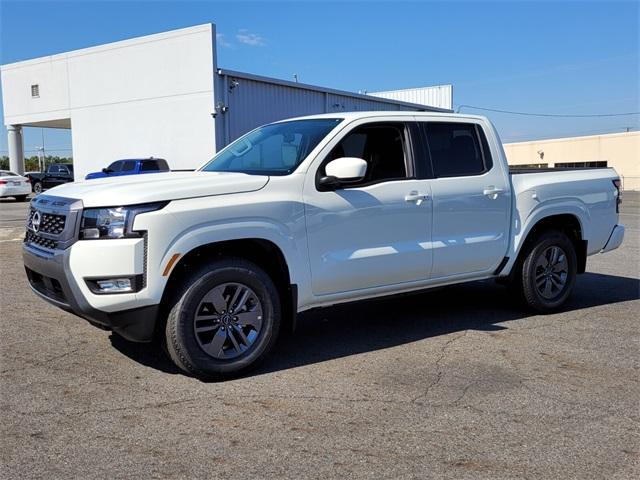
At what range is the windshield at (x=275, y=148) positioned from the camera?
4977 millimetres

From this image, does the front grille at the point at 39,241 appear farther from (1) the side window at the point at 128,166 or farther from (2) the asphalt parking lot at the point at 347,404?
(1) the side window at the point at 128,166

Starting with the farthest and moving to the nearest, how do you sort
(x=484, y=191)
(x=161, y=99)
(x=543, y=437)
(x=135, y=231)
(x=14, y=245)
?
(x=161, y=99)
(x=14, y=245)
(x=484, y=191)
(x=135, y=231)
(x=543, y=437)

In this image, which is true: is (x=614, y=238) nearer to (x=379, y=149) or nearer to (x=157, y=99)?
(x=379, y=149)

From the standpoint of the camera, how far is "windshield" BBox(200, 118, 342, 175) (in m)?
4.98

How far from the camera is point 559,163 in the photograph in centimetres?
5800

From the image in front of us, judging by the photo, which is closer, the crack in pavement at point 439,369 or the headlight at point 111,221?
the headlight at point 111,221

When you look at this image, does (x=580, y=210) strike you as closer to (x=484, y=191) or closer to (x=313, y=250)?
(x=484, y=191)

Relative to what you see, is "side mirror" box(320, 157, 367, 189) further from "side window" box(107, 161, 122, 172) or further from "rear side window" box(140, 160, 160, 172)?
"side window" box(107, 161, 122, 172)

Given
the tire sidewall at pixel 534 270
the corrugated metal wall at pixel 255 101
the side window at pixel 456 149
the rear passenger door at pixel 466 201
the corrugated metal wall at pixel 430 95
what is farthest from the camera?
the corrugated metal wall at pixel 430 95

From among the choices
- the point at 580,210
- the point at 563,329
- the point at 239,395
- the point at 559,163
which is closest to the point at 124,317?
the point at 239,395

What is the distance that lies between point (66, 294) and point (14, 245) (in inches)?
346

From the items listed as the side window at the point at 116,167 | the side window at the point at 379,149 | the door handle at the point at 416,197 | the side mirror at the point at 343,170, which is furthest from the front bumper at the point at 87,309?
the side window at the point at 116,167

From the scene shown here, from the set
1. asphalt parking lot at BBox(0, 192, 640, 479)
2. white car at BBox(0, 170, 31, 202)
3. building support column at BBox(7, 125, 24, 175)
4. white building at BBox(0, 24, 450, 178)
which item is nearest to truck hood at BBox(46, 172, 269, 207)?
asphalt parking lot at BBox(0, 192, 640, 479)

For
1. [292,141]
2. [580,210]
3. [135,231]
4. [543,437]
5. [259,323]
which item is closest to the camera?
[543,437]
